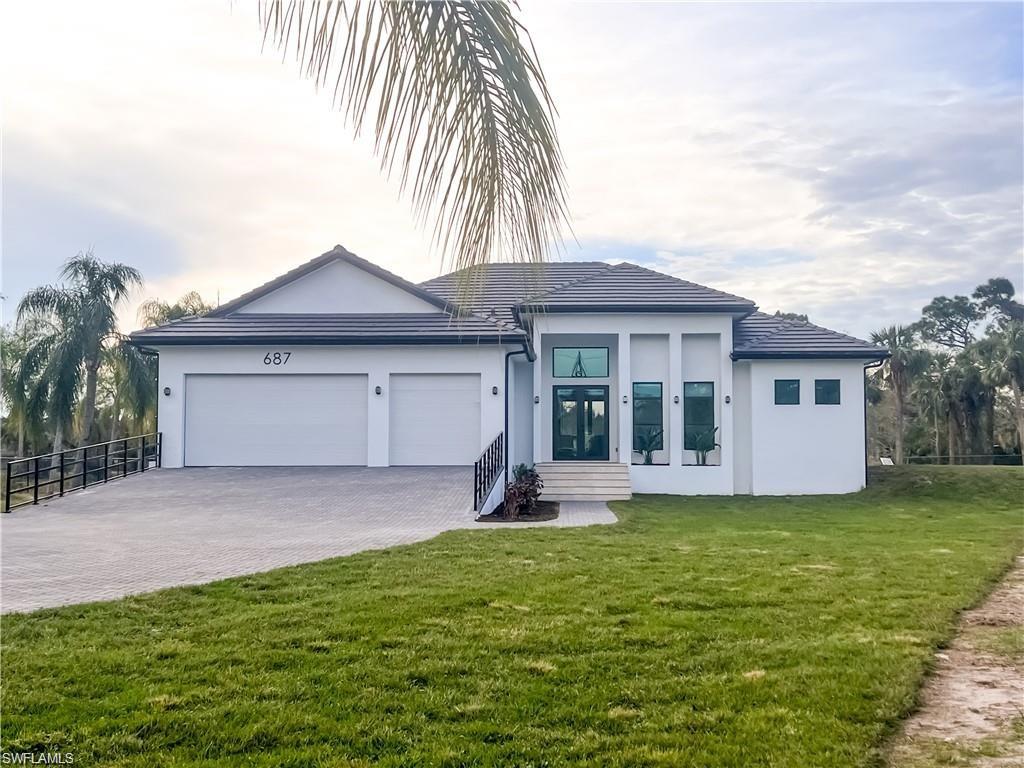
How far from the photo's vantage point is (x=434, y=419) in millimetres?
19656

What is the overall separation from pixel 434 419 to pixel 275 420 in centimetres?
421

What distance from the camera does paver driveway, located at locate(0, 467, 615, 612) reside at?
839 cm

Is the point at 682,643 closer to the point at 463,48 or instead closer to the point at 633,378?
the point at 463,48

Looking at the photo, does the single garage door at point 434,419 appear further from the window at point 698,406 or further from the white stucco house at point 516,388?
the window at point 698,406

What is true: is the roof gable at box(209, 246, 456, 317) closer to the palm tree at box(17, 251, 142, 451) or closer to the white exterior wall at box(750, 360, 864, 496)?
the palm tree at box(17, 251, 142, 451)

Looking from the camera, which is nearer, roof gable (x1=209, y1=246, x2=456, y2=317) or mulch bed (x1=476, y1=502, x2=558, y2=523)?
mulch bed (x1=476, y1=502, x2=558, y2=523)

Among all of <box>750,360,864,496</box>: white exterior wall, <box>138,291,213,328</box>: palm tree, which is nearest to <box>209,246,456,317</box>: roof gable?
<box>750,360,864,496</box>: white exterior wall

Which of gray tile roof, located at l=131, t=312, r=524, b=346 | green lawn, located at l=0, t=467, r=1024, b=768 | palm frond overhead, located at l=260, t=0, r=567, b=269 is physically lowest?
green lawn, located at l=0, t=467, r=1024, b=768

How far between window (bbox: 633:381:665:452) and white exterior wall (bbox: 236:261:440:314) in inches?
249

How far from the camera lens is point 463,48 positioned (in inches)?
98.0

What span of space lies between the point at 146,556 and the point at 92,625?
12.4ft

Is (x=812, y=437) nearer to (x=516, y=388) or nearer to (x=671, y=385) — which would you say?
(x=671, y=385)

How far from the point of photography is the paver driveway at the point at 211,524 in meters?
8.39

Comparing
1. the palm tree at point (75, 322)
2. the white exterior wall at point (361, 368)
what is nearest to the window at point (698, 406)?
the white exterior wall at point (361, 368)
